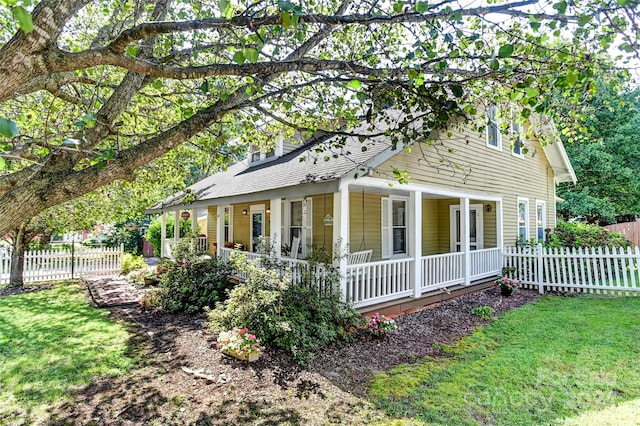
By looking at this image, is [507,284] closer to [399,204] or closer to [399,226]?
[399,226]

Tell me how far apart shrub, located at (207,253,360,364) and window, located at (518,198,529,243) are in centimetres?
1001

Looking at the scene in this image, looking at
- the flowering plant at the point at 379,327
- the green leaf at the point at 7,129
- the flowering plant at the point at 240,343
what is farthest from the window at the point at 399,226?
the green leaf at the point at 7,129

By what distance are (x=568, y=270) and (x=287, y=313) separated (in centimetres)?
932

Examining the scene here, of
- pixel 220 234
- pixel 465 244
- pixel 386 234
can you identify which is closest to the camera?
pixel 465 244

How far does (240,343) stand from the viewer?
213 inches

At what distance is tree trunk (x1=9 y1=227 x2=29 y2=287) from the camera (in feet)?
38.7

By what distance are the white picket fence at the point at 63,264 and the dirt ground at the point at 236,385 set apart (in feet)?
30.9

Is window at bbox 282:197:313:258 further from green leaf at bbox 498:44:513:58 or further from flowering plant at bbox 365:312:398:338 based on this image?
green leaf at bbox 498:44:513:58

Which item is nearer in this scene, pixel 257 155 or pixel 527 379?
pixel 527 379

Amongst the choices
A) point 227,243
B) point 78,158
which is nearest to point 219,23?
point 78,158

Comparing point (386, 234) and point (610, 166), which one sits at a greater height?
point (610, 166)

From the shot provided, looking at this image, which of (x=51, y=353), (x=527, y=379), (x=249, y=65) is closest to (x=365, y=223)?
(x=527, y=379)

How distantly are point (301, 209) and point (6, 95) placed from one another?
959cm

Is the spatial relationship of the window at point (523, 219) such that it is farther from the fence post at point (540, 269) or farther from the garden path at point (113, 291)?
the garden path at point (113, 291)
